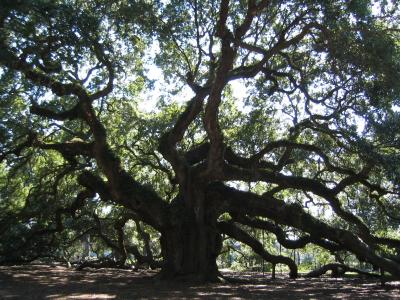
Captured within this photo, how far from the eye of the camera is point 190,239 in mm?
12281

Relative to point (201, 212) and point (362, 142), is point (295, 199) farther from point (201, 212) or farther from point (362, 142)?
point (362, 142)

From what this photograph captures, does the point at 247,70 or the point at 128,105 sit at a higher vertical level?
the point at 128,105

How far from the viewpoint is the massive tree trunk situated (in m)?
12.1

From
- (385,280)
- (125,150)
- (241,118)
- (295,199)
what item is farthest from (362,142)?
(125,150)

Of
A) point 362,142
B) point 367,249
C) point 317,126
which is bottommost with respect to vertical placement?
point 367,249

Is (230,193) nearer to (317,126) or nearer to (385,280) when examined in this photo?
(317,126)

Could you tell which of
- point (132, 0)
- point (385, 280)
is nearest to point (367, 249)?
point (385, 280)

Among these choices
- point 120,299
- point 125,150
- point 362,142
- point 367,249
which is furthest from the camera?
point 125,150

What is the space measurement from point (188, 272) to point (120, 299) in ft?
12.9

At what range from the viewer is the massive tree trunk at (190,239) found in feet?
39.7

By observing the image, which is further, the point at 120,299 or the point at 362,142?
the point at 362,142

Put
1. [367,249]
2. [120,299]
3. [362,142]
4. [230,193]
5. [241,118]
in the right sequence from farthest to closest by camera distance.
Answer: [241,118] < [230,193] < [367,249] < [362,142] < [120,299]

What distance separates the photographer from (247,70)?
36.1 feet

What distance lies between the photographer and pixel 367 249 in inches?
466
